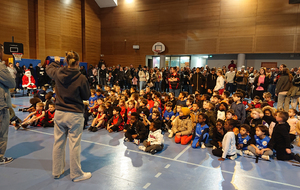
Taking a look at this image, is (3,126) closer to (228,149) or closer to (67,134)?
(67,134)

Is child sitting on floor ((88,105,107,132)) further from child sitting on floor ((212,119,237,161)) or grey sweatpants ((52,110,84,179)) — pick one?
child sitting on floor ((212,119,237,161))

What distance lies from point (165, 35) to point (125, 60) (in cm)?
494

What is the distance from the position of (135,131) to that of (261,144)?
299 cm

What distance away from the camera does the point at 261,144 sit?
4586mm

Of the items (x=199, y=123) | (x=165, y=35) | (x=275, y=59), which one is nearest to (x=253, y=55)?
(x=275, y=59)

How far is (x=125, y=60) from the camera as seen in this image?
2169 centimetres

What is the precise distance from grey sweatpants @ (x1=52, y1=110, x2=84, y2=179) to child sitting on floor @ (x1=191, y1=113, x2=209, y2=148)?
2.88 meters

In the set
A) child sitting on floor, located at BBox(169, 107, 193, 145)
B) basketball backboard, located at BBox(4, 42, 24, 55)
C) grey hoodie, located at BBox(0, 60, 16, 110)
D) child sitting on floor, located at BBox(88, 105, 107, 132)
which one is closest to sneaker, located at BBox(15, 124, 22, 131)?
child sitting on floor, located at BBox(88, 105, 107, 132)

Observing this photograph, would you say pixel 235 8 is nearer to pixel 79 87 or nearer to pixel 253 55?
pixel 253 55

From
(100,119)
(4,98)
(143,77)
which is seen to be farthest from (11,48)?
(4,98)

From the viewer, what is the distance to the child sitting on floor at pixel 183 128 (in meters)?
5.30

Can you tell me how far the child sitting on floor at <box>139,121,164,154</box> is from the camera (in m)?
4.64

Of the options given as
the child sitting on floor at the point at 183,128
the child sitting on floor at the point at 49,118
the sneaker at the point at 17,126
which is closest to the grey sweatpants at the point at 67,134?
the child sitting on floor at the point at 183,128

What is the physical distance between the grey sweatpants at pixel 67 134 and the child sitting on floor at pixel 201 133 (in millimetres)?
2878
